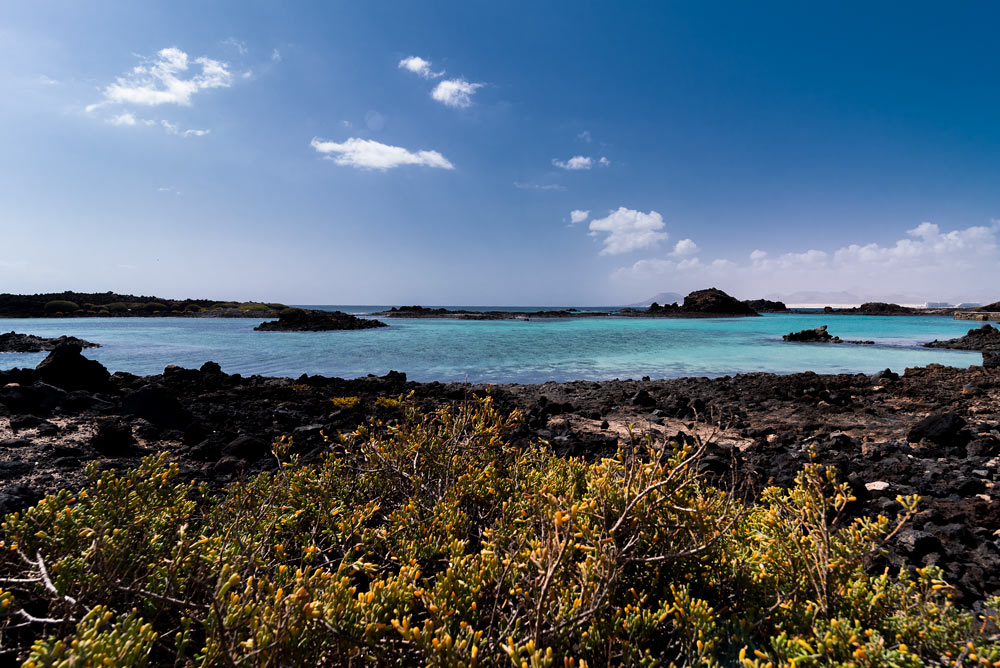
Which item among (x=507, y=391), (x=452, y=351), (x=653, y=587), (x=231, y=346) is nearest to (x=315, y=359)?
(x=452, y=351)

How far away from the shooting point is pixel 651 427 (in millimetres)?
9656

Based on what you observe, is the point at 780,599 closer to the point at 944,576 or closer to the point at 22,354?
the point at 944,576

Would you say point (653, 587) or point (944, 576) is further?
point (944, 576)

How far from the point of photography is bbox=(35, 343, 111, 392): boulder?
1159 cm

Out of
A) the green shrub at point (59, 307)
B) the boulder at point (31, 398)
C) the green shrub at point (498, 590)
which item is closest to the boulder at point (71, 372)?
the boulder at point (31, 398)

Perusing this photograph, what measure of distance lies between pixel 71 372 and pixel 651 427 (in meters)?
15.6

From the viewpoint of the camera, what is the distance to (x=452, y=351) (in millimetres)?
27688

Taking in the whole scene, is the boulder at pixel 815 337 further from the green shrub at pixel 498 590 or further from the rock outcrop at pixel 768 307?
the rock outcrop at pixel 768 307

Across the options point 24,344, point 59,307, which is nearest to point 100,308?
point 59,307

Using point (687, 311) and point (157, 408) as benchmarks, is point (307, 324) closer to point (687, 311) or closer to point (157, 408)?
point (157, 408)

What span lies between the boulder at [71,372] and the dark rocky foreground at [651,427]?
0.04 metres

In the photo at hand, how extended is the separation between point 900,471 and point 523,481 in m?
6.17

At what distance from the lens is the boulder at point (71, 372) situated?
1159 centimetres

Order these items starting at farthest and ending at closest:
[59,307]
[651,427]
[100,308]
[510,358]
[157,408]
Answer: [100,308] < [59,307] < [510,358] < [651,427] < [157,408]
